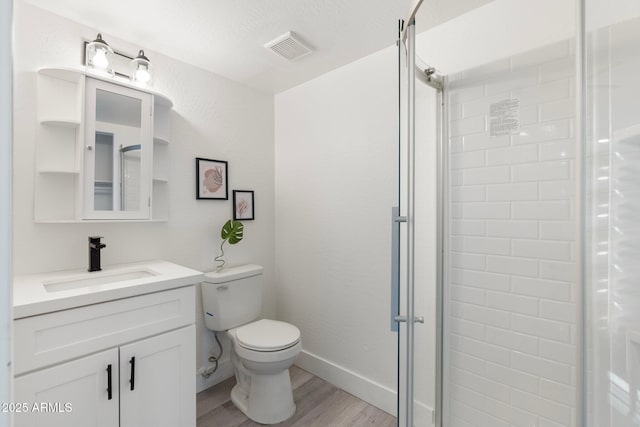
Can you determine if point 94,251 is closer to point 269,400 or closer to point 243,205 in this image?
point 243,205

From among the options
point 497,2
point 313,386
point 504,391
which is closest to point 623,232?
point 504,391

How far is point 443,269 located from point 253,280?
4.23 feet

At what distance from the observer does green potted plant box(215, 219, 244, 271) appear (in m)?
2.10

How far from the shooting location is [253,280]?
2139 mm

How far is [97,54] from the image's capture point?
5.14 ft

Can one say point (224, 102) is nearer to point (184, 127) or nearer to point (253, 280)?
point (184, 127)

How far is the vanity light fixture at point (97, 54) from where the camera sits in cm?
155

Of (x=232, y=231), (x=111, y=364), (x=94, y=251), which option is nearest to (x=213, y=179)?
(x=232, y=231)

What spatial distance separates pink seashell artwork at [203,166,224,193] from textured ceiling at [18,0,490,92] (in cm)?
72

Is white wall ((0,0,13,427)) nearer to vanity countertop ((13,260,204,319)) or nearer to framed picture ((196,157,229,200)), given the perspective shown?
vanity countertop ((13,260,204,319))

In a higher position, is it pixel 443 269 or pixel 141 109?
pixel 141 109

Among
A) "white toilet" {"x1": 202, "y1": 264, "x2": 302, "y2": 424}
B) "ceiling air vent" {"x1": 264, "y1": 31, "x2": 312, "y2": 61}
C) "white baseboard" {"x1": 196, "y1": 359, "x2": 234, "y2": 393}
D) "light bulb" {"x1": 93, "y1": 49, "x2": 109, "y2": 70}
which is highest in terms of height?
"ceiling air vent" {"x1": 264, "y1": 31, "x2": 312, "y2": 61}

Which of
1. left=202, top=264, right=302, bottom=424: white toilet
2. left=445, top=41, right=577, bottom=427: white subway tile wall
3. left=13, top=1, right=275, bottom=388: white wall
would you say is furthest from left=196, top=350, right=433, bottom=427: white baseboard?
left=445, top=41, right=577, bottom=427: white subway tile wall

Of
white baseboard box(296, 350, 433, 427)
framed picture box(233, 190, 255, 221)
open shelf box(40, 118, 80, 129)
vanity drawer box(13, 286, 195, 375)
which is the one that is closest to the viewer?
vanity drawer box(13, 286, 195, 375)
